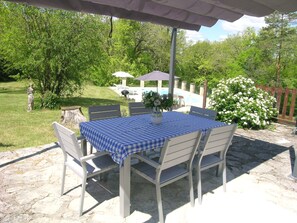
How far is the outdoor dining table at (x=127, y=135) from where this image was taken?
96.0 inches

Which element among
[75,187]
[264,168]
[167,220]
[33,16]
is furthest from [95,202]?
[33,16]

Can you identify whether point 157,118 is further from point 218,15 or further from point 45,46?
point 45,46

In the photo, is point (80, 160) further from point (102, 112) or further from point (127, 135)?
point (102, 112)

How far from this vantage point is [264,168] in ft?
12.8

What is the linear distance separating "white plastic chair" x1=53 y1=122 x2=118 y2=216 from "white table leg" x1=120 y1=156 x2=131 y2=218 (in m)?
0.30

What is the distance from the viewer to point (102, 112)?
12.6ft

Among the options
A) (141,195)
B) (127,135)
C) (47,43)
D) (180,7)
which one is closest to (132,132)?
(127,135)

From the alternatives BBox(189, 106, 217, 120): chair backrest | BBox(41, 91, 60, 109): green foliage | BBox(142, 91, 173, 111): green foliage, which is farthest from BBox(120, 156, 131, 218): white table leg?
BBox(41, 91, 60, 109): green foliage

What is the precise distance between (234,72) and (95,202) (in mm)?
14715

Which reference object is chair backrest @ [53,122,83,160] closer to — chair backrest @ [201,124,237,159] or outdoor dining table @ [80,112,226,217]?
outdoor dining table @ [80,112,226,217]

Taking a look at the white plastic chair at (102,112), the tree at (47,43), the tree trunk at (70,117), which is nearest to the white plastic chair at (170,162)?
the white plastic chair at (102,112)

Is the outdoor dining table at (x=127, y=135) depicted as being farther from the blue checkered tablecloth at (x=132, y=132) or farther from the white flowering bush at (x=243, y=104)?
the white flowering bush at (x=243, y=104)

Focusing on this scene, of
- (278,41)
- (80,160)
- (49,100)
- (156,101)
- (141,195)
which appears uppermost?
(278,41)

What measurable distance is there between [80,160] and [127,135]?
0.56 m
